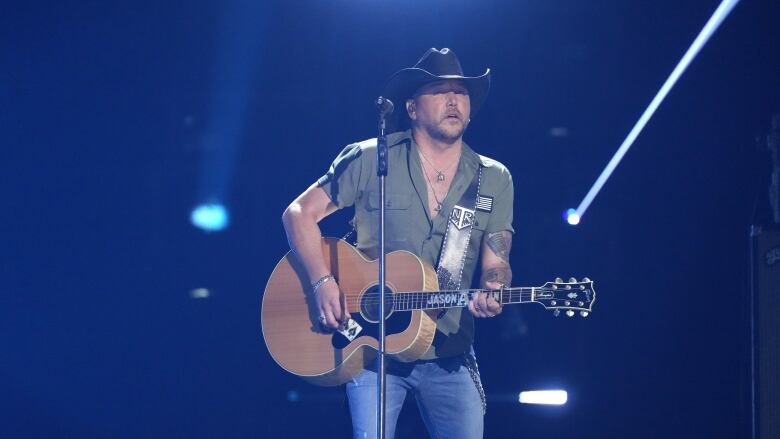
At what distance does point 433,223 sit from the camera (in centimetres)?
395

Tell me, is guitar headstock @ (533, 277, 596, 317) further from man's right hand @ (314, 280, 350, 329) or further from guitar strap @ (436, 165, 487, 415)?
man's right hand @ (314, 280, 350, 329)

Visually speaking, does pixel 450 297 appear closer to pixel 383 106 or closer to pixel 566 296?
pixel 566 296

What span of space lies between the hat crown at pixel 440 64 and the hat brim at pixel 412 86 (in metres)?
0.08

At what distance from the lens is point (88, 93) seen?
5559mm

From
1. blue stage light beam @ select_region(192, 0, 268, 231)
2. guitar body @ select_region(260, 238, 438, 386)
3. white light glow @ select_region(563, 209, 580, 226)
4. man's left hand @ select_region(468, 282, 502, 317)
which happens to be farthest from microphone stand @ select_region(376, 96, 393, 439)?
blue stage light beam @ select_region(192, 0, 268, 231)

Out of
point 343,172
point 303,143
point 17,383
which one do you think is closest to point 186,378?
point 17,383

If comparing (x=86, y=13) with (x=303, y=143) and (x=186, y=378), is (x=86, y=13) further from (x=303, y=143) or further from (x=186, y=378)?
(x=186, y=378)

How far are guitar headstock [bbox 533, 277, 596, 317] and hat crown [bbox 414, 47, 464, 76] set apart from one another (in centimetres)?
128

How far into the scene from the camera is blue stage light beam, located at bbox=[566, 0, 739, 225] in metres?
5.07

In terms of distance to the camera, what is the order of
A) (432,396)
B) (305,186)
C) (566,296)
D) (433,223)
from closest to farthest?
1. (566,296)
2. (432,396)
3. (433,223)
4. (305,186)

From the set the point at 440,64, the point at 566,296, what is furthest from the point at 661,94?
the point at 566,296

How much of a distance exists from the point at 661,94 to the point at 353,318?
2.56 m

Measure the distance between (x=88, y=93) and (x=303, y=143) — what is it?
153cm

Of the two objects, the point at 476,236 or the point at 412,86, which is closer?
the point at 476,236
